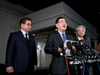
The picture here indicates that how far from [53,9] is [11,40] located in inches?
159

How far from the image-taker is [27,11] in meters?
8.70

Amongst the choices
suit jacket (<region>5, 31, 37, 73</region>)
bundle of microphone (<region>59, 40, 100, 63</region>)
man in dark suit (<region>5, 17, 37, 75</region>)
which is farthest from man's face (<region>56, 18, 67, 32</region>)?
suit jacket (<region>5, 31, 37, 73</region>)

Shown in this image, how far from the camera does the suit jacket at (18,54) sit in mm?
1568

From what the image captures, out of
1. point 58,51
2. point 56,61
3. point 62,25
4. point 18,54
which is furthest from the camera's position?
point 18,54

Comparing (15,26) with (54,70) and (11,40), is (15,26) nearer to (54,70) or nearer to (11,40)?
(11,40)

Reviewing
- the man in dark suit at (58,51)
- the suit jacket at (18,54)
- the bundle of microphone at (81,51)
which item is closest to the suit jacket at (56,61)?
the man in dark suit at (58,51)

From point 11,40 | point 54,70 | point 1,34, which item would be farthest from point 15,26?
point 54,70

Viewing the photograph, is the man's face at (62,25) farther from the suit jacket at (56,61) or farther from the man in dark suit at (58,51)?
the suit jacket at (56,61)

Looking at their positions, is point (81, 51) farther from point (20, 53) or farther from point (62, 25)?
point (20, 53)

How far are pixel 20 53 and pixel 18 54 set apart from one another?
37mm

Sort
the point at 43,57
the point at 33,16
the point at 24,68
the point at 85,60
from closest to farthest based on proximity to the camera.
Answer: the point at 85,60
the point at 24,68
the point at 33,16
the point at 43,57

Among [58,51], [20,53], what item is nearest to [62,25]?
[58,51]

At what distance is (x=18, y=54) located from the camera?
163 centimetres

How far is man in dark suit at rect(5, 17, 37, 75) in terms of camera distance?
1559 millimetres
